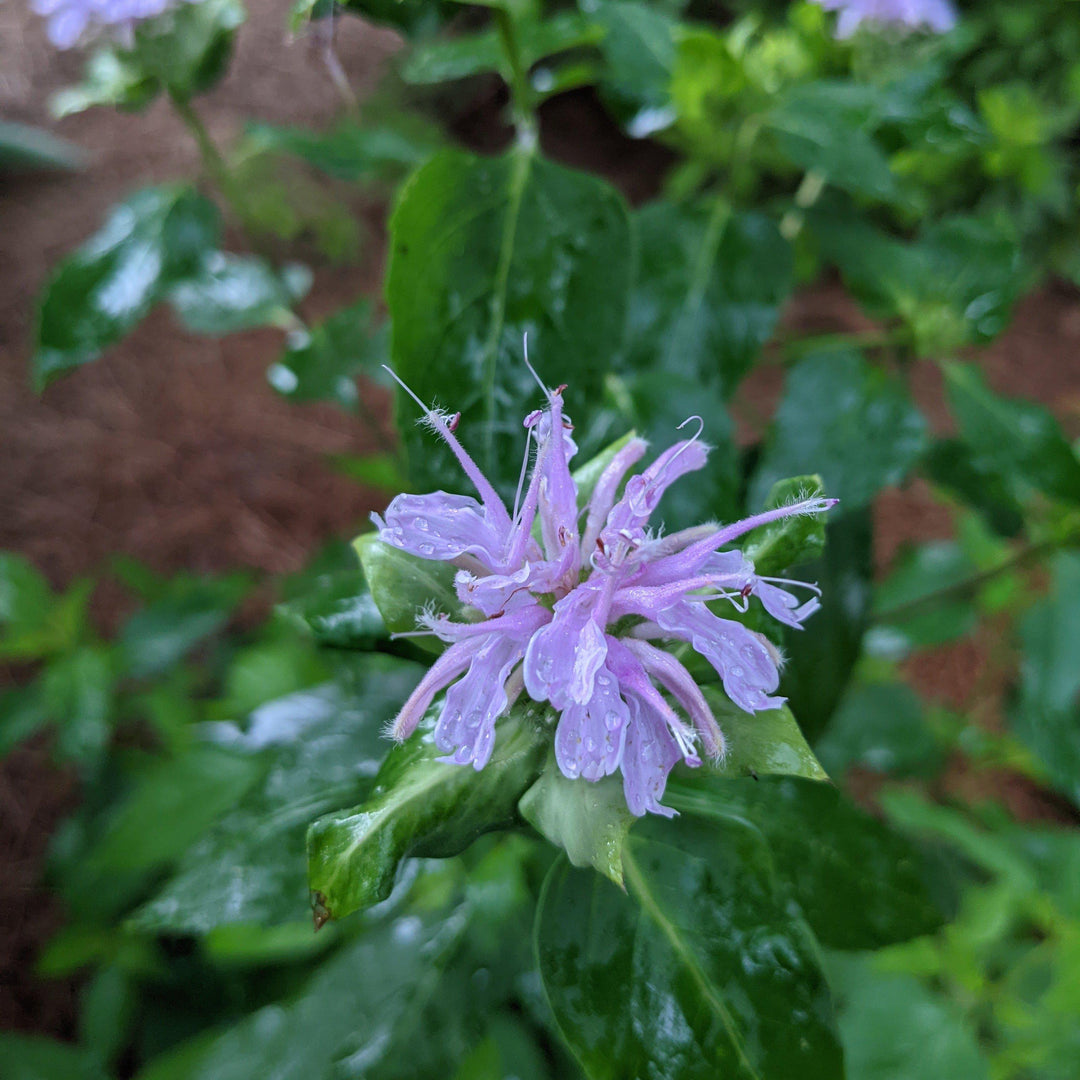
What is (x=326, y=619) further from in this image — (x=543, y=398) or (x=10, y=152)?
(x=10, y=152)

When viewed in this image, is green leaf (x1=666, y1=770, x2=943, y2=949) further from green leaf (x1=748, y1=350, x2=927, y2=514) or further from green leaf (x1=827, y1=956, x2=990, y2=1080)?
green leaf (x1=827, y1=956, x2=990, y2=1080)

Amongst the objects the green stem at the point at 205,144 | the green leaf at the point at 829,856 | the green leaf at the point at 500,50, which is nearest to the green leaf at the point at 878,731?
the green leaf at the point at 829,856

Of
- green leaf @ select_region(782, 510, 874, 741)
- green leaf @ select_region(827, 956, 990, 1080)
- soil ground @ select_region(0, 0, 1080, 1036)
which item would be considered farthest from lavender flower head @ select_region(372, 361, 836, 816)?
soil ground @ select_region(0, 0, 1080, 1036)

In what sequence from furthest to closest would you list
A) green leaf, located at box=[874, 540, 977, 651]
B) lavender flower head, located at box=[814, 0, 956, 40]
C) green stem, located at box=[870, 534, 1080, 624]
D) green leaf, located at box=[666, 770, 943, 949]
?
green leaf, located at box=[874, 540, 977, 651] → green stem, located at box=[870, 534, 1080, 624] → lavender flower head, located at box=[814, 0, 956, 40] → green leaf, located at box=[666, 770, 943, 949]

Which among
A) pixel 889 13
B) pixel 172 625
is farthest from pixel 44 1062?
pixel 889 13

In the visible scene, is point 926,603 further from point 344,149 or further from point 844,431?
point 344,149

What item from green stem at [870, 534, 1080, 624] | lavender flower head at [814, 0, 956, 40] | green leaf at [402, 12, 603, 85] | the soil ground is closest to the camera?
green leaf at [402, 12, 603, 85]
